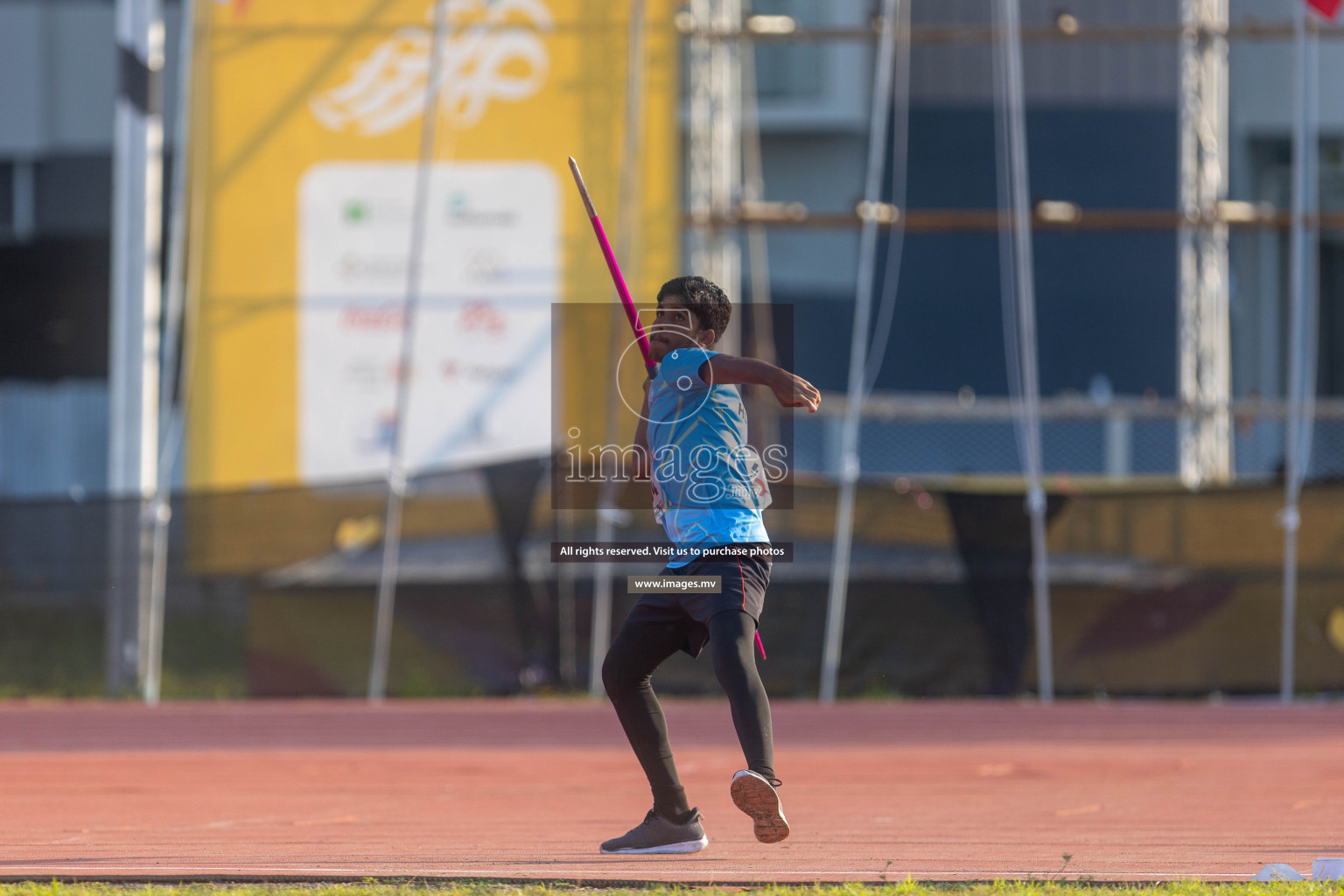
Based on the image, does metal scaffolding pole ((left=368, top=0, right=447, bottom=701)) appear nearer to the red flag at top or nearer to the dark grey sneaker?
the red flag at top

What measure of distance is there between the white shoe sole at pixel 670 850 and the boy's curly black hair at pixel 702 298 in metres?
1.70

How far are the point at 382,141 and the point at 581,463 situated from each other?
4036 millimetres

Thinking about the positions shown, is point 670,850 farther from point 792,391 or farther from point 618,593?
point 618,593

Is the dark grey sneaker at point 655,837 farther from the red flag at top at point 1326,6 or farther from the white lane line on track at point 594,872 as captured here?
the red flag at top at point 1326,6

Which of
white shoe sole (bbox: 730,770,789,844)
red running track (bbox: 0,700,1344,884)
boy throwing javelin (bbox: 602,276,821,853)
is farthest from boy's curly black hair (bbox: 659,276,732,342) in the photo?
red running track (bbox: 0,700,1344,884)

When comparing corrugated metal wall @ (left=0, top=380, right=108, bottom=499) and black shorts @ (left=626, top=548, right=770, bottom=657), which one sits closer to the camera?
black shorts @ (left=626, top=548, right=770, bottom=657)

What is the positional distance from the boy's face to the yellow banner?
29.1ft

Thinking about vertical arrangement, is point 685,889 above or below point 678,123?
below

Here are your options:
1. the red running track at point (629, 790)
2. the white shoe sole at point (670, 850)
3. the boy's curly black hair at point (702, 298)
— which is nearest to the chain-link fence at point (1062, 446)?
the red running track at point (629, 790)

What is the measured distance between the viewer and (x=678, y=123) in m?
14.6

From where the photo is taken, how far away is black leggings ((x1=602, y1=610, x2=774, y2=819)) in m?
5.20

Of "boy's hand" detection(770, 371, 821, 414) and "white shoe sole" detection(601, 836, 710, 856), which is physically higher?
"boy's hand" detection(770, 371, 821, 414)

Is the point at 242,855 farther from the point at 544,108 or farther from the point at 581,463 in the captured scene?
the point at 544,108

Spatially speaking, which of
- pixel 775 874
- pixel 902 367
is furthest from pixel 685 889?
pixel 902 367
